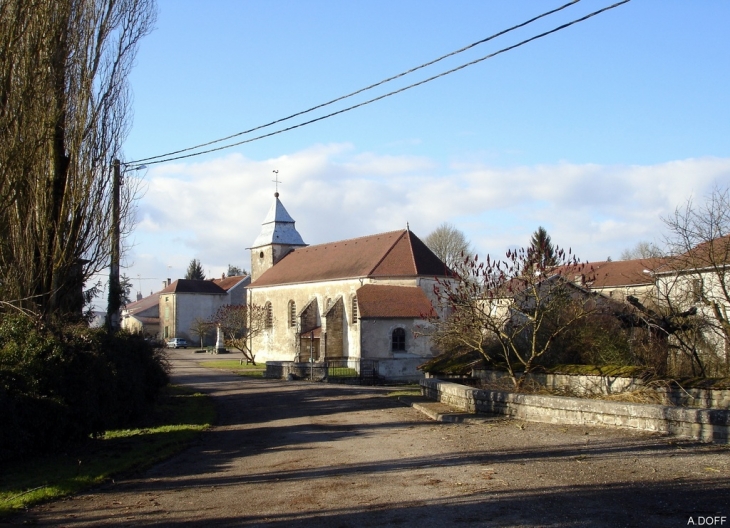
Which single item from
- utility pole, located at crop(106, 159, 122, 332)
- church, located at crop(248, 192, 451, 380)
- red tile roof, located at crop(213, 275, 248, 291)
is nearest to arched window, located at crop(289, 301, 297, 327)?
church, located at crop(248, 192, 451, 380)

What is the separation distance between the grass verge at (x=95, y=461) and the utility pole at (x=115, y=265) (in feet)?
13.6

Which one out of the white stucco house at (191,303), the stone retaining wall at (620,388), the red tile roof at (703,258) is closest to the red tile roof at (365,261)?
the white stucco house at (191,303)

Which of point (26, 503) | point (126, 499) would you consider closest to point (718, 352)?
point (126, 499)

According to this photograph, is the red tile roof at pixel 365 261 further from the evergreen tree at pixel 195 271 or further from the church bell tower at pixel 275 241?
the evergreen tree at pixel 195 271

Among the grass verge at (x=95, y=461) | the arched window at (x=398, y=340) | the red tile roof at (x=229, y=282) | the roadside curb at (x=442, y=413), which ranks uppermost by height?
the red tile roof at (x=229, y=282)

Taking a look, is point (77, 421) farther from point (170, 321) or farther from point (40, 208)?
point (170, 321)

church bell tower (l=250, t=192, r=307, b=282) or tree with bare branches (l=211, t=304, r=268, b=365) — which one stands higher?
church bell tower (l=250, t=192, r=307, b=282)

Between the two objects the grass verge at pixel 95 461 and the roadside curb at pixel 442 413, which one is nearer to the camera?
the grass verge at pixel 95 461

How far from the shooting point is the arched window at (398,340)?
1670 inches

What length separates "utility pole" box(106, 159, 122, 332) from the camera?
54.0 ft

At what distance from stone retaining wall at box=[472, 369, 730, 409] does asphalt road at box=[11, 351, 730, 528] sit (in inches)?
91.5

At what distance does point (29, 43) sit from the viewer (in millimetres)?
12797

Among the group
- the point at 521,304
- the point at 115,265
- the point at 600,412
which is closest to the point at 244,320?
the point at 115,265

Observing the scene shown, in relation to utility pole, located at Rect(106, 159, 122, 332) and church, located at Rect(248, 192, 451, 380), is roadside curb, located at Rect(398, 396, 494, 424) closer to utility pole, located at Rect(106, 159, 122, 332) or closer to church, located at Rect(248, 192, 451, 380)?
utility pole, located at Rect(106, 159, 122, 332)
